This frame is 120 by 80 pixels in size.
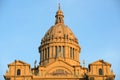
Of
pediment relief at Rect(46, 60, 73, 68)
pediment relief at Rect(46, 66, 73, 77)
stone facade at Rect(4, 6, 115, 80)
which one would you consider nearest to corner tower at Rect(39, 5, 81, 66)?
stone facade at Rect(4, 6, 115, 80)

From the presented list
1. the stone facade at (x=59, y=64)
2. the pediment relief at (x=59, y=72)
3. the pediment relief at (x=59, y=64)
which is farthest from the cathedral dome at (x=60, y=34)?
the pediment relief at (x=59, y=72)

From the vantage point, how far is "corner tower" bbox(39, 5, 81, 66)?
98312 mm

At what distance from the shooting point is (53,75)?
90.4m

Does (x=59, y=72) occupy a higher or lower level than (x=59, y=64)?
lower

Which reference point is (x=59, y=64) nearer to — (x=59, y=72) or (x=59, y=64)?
(x=59, y=64)

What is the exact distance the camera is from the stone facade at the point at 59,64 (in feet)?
287

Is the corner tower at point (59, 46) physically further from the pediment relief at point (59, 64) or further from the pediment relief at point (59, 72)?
the pediment relief at point (59, 72)

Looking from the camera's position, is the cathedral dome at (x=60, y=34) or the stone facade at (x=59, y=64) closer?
the stone facade at (x=59, y=64)

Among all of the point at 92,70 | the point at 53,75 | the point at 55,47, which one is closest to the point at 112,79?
the point at 92,70

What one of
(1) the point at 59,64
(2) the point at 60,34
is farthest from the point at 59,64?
(2) the point at 60,34

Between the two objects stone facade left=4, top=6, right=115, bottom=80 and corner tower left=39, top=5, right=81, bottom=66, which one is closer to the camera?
stone facade left=4, top=6, right=115, bottom=80

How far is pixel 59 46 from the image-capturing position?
100062 mm

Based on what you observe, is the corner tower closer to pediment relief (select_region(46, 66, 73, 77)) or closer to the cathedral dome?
the cathedral dome

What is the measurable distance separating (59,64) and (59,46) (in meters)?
7.26
